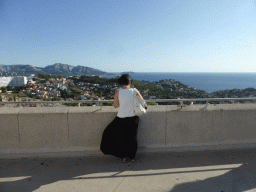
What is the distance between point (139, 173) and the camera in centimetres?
333

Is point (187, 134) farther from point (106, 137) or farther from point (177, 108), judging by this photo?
Answer: point (106, 137)

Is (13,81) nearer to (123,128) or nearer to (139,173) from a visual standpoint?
(123,128)

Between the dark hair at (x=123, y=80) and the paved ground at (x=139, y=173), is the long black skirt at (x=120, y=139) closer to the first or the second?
the paved ground at (x=139, y=173)

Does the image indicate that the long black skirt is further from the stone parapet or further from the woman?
the stone parapet

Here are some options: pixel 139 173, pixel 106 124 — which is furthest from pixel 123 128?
pixel 139 173

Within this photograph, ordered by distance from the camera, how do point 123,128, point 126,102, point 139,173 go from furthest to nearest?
point 123,128, point 126,102, point 139,173

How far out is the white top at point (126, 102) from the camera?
353 centimetres

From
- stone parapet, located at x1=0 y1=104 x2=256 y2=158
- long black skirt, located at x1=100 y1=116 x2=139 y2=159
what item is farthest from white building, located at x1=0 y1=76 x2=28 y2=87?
long black skirt, located at x1=100 y1=116 x2=139 y2=159

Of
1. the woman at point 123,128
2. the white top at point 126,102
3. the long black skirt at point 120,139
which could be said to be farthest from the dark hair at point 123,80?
the long black skirt at point 120,139

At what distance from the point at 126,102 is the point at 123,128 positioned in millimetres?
533

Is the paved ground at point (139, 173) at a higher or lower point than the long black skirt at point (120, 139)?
lower

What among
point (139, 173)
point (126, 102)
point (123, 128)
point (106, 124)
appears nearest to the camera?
point (139, 173)

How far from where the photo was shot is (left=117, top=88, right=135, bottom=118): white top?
139 inches

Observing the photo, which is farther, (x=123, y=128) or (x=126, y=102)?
(x=123, y=128)
